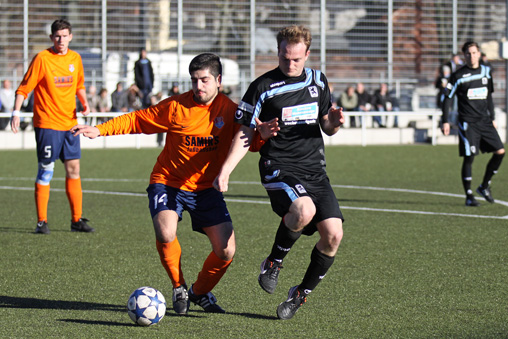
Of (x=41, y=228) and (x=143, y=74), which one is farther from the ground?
(x=143, y=74)

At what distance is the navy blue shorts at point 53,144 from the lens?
8.71m

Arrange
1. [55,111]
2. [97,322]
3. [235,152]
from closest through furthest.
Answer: [97,322] → [235,152] → [55,111]

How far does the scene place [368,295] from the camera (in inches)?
230

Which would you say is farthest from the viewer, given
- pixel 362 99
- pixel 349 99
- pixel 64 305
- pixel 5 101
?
pixel 362 99

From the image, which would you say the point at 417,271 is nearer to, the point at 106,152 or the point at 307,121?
the point at 307,121

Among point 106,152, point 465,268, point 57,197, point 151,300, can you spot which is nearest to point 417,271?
point 465,268

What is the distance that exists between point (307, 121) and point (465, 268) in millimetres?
2140

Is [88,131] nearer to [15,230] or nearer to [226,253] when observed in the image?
[226,253]

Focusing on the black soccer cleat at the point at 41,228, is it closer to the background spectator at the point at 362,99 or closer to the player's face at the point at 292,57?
the player's face at the point at 292,57

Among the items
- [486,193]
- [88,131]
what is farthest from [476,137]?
[88,131]

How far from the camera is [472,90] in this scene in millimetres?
11180

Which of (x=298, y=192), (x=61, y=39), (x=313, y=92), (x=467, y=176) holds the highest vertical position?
(x=61, y=39)

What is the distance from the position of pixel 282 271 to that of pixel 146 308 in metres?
1.93

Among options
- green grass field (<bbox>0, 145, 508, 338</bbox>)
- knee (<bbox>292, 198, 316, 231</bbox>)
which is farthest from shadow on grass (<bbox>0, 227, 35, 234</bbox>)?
knee (<bbox>292, 198, 316, 231</bbox>)
